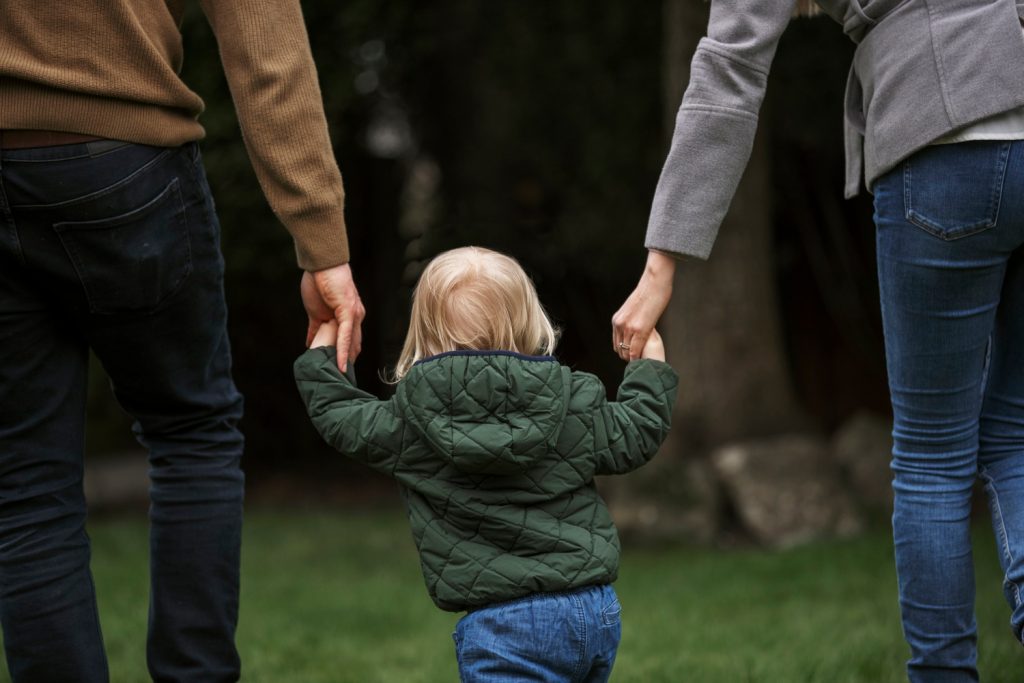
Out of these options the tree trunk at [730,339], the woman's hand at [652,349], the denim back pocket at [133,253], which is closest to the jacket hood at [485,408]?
the woman's hand at [652,349]

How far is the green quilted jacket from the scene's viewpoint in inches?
82.5

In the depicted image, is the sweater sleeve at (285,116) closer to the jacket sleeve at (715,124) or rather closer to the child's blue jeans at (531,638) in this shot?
the jacket sleeve at (715,124)

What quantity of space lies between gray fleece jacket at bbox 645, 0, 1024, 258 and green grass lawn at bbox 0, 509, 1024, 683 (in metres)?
1.42

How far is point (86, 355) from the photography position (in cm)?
232

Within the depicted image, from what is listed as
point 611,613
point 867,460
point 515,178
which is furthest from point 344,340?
point 515,178

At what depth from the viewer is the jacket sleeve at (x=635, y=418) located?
7.14 ft

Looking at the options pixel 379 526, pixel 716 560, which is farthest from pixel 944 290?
pixel 379 526

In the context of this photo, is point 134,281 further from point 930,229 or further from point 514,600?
point 930,229

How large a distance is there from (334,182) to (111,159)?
43 cm

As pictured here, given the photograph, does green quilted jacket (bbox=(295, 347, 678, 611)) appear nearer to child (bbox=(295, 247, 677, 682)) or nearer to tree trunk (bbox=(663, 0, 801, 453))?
child (bbox=(295, 247, 677, 682))

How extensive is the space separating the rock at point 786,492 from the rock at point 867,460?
0.27 metres

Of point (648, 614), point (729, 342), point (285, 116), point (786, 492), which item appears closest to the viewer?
point (285, 116)

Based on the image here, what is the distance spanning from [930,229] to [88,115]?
4.73 feet

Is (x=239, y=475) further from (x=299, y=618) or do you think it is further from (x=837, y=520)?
(x=837, y=520)
